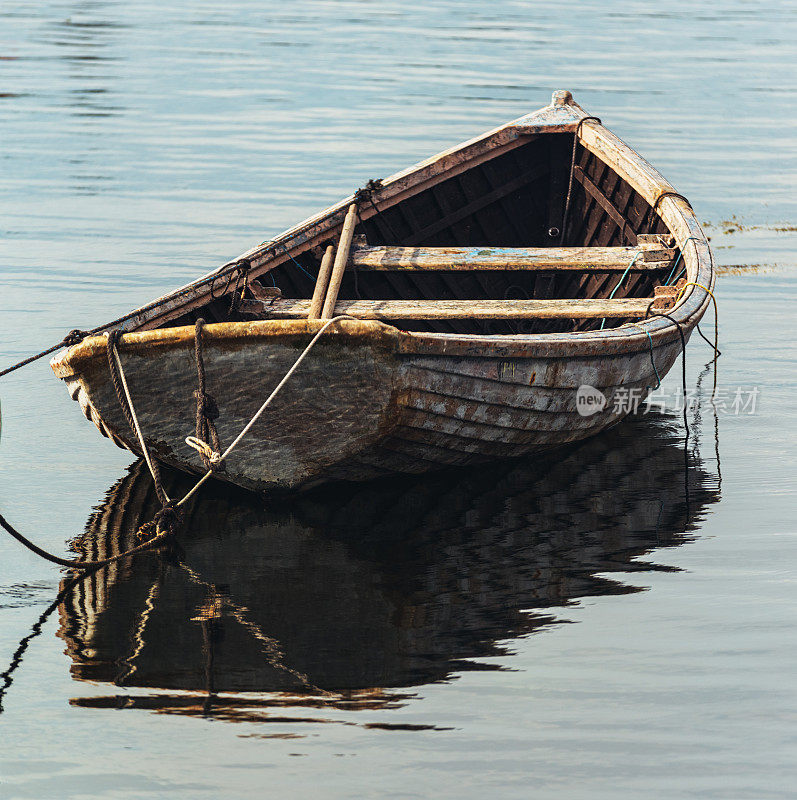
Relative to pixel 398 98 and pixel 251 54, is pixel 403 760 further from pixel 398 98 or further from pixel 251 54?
pixel 251 54

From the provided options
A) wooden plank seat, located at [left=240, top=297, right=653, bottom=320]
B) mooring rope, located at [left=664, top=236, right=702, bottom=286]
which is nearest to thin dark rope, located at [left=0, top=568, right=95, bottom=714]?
wooden plank seat, located at [left=240, top=297, right=653, bottom=320]

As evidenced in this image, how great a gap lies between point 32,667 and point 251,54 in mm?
23326

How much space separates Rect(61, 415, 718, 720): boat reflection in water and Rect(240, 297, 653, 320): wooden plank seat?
84 cm

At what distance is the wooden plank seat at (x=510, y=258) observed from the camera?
25.7 ft

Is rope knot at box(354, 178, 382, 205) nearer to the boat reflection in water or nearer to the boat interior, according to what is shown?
the boat interior

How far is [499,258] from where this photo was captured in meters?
7.90

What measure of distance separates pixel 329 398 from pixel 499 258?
262 cm

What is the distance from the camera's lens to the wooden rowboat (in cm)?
566

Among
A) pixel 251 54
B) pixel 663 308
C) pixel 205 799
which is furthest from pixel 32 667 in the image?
pixel 251 54

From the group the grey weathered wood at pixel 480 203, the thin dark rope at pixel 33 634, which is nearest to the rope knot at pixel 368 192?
the grey weathered wood at pixel 480 203

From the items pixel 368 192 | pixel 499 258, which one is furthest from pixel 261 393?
pixel 368 192

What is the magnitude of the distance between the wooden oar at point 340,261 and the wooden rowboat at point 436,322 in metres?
0.02

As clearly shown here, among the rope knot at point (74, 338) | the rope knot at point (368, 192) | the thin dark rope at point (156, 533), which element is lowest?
the thin dark rope at point (156, 533)

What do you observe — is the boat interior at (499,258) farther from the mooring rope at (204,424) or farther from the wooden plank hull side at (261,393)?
the mooring rope at (204,424)
